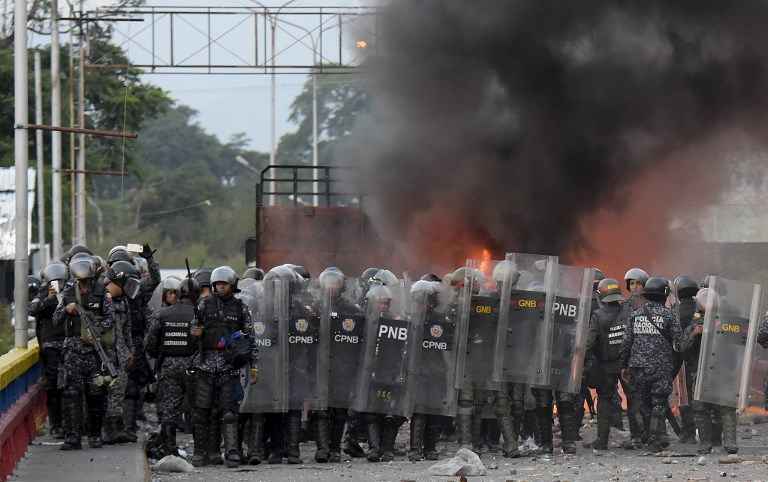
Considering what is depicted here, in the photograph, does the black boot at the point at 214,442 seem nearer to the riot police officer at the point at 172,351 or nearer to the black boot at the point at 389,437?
the riot police officer at the point at 172,351

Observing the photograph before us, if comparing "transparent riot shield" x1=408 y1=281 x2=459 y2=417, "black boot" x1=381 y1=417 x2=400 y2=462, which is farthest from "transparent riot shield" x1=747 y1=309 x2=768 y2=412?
"black boot" x1=381 y1=417 x2=400 y2=462

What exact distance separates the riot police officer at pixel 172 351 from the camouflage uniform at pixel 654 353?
3.93 meters

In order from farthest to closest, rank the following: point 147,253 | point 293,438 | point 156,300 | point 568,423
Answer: point 156,300 < point 147,253 < point 568,423 < point 293,438

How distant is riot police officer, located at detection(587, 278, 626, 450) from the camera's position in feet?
44.7

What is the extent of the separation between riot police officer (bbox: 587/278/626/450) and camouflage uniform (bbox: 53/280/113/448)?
4.38 metres

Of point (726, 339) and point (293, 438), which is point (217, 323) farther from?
point (726, 339)

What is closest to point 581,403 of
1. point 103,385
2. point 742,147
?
point 103,385

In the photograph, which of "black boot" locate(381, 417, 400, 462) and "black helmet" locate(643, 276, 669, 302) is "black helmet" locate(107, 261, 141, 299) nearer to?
"black boot" locate(381, 417, 400, 462)

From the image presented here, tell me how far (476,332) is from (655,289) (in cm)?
165

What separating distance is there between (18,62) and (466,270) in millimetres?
5177

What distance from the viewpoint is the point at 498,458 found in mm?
12930

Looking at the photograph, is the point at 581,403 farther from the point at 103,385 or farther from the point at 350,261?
the point at 350,261

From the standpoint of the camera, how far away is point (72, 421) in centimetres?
1242

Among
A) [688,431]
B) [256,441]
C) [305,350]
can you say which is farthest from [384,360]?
[688,431]
